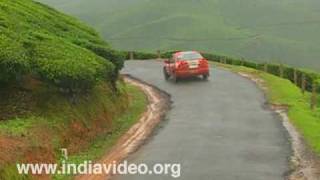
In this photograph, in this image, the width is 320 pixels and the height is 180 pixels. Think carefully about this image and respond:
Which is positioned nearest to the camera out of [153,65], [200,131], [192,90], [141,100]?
[200,131]

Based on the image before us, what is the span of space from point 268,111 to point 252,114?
1184 mm

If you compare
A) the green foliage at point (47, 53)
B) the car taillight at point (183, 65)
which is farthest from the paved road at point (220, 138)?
the car taillight at point (183, 65)

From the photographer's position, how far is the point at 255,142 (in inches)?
836

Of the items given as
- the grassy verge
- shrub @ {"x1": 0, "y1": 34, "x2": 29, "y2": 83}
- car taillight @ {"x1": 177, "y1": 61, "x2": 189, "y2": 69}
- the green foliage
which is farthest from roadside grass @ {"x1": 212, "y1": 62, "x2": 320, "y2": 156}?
shrub @ {"x1": 0, "y1": 34, "x2": 29, "y2": 83}

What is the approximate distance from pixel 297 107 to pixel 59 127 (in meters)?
12.2

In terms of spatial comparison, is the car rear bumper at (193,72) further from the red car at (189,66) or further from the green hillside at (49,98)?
the green hillside at (49,98)

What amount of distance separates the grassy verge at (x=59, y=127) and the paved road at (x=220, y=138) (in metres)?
1.71

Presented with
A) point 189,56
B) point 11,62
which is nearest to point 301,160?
point 11,62

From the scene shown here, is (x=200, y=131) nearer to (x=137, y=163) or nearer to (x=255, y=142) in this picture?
(x=255, y=142)

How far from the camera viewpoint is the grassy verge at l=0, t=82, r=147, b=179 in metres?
17.0

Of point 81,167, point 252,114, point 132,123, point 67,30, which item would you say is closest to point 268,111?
point 252,114

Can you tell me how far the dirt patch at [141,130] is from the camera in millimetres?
19578

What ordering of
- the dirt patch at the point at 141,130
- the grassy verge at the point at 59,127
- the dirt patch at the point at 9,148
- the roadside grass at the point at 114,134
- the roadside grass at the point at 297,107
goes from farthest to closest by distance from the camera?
the roadside grass at the point at 297,107
the dirt patch at the point at 141,130
the roadside grass at the point at 114,134
the grassy verge at the point at 59,127
the dirt patch at the point at 9,148

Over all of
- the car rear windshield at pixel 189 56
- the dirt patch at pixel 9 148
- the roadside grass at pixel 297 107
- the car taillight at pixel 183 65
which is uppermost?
the car rear windshield at pixel 189 56
